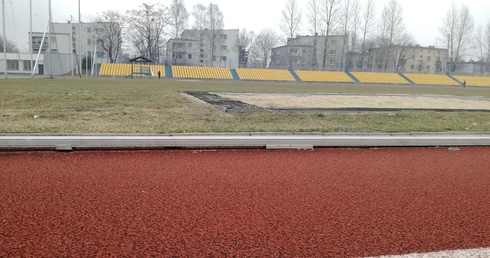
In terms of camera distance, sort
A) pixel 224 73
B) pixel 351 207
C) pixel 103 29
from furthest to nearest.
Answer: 1. pixel 103 29
2. pixel 224 73
3. pixel 351 207

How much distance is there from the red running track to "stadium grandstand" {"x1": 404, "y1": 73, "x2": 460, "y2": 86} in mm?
59268

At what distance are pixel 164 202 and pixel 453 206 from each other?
9.51ft

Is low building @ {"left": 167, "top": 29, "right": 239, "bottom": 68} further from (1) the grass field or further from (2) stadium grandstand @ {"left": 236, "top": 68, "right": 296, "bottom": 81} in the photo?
(1) the grass field

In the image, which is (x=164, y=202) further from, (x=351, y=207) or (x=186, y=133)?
(x=186, y=133)

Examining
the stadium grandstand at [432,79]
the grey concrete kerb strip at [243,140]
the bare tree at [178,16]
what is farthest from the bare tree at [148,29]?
the grey concrete kerb strip at [243,140]

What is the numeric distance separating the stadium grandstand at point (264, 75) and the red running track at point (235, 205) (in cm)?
4944

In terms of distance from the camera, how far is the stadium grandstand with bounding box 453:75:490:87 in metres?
60.5

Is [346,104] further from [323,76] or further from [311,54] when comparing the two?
[311,54]

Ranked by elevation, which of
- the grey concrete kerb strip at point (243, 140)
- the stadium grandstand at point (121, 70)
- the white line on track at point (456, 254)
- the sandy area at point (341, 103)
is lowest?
the white line on track at point (456, 254)

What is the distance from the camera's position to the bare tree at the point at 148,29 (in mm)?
68750

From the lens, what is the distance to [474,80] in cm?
6331

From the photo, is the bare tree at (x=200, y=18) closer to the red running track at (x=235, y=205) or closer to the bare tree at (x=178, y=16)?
the bare tree at (x=178, y=16)

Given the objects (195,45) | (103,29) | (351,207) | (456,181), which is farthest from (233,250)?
(195,45)

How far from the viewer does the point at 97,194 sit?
387cm
